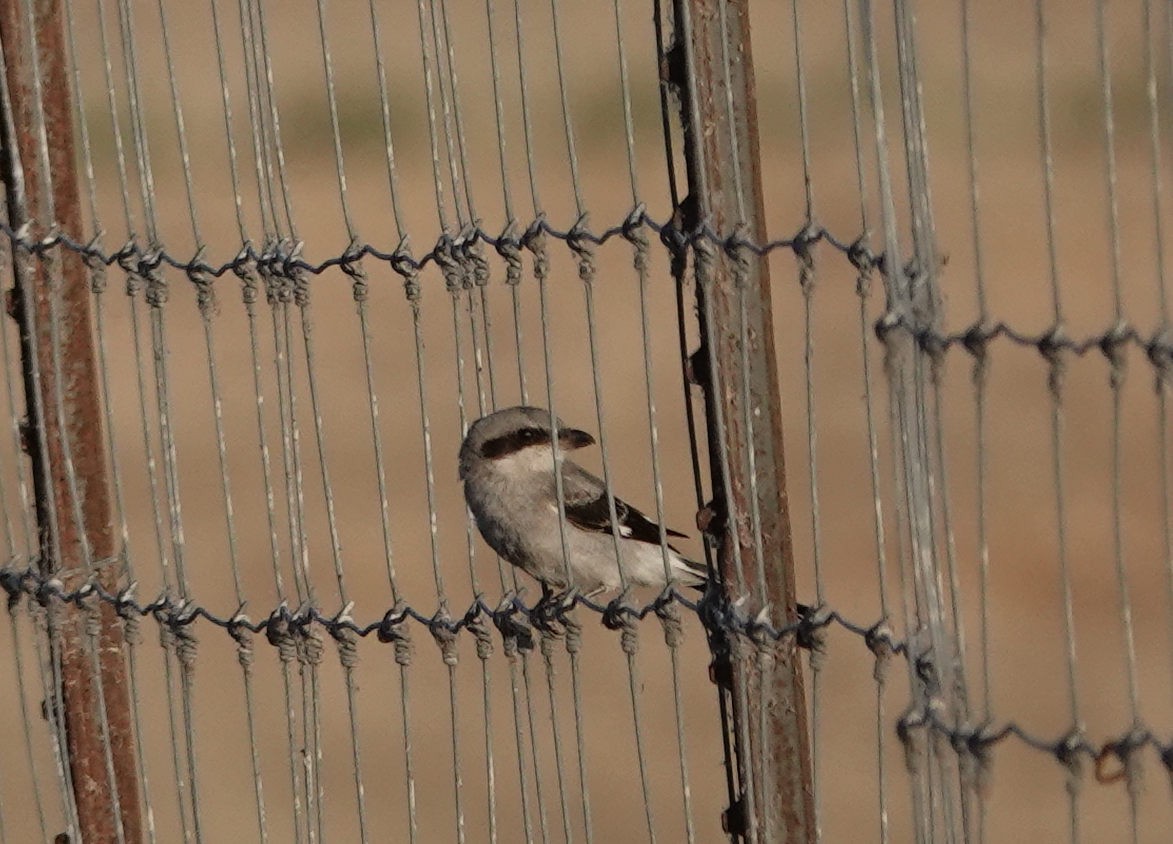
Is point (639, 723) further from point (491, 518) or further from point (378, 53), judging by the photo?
point (491, 518)

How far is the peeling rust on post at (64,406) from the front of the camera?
4980mm

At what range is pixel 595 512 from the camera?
21.6ft

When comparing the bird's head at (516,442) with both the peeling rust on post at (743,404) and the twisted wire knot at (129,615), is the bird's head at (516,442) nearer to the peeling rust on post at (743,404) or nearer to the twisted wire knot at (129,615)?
the twisted wire knot at (129,615)

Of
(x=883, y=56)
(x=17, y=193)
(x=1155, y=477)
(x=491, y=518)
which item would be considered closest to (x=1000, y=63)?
(x=883, y=56)

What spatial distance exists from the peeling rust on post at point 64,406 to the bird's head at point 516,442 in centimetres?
153

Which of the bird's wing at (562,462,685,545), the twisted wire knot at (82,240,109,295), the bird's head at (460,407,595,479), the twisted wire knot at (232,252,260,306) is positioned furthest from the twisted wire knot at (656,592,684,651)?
the bird's wing at (562,462,685,545)

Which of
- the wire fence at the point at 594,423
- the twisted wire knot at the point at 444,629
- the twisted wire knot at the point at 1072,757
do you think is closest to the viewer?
the twisted wire knot at the point at 1072,757

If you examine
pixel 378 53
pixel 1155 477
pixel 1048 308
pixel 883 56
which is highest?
pixel 883 56

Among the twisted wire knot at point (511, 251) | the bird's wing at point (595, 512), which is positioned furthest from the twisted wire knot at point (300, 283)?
the bird's wing at point (595, 512)

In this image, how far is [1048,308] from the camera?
14.1 m

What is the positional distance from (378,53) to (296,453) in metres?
0.97

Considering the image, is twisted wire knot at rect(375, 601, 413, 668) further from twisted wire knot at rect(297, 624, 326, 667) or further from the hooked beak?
the hooked beak

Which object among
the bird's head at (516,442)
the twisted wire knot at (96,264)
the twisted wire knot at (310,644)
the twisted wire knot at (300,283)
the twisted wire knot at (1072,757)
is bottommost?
Answer: the twisted wire knot at (1072,757)

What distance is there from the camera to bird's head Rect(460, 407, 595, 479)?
6.39 m
